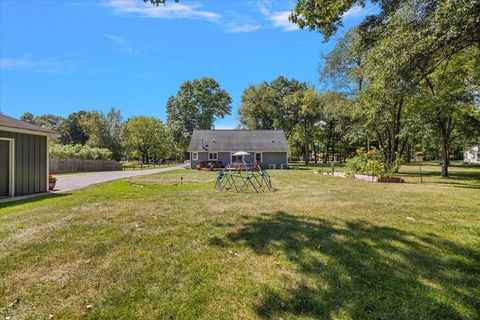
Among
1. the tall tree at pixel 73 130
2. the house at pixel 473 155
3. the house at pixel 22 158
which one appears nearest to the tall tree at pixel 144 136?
the tall tree at pixel 73 130

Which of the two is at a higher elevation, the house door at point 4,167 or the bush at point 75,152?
the bush at point 75,152

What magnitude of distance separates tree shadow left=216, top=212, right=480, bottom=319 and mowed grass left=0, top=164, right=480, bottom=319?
0.6 inches

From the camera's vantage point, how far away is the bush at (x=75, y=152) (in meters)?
25.4

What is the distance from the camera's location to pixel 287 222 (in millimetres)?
5562

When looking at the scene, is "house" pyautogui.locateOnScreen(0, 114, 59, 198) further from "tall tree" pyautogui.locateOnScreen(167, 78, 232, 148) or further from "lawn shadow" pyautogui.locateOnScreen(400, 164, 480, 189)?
"tall tree" pyautogui.locateOnScreen(167, 78, 232, 148)

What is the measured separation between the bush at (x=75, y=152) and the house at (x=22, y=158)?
55.2 ft

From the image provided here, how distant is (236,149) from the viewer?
31484mm

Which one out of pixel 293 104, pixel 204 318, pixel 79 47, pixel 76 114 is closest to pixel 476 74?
pixel 204 318

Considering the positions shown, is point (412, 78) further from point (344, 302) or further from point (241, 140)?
point (241, 140)

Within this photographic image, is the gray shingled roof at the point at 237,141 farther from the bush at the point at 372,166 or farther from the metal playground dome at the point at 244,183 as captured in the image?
the metal playground dome at the point at 244,183

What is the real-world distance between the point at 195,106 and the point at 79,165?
27.4m

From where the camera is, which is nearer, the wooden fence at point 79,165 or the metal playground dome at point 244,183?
the metal playground dome at point 244,183

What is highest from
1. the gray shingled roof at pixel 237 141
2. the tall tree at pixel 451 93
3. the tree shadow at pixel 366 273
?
the tall tree at pixel 451 93

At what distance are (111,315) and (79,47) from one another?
710 inches
